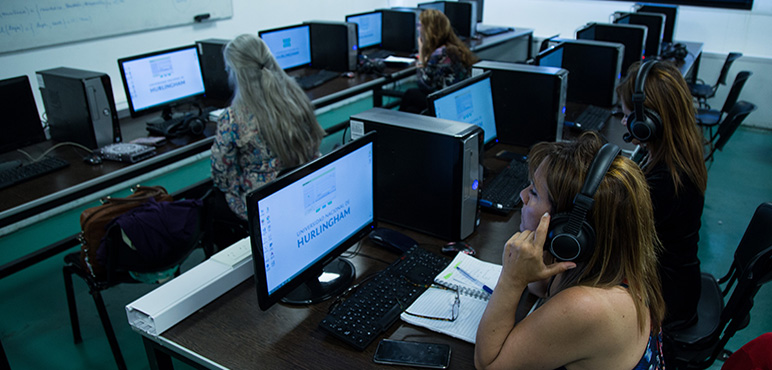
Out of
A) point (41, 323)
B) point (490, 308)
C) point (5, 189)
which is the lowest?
point (41, 323)

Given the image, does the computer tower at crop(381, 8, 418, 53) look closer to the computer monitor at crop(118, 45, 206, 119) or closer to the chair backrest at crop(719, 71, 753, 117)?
the computer monitor at crop(118, 45, 206, 119)

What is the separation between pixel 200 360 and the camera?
1.25 m

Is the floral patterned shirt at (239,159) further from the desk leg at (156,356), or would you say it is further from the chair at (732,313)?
the chair at (732,313)

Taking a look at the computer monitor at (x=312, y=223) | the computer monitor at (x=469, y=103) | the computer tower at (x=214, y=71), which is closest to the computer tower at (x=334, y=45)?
the computer tower at (x=214, y=71)

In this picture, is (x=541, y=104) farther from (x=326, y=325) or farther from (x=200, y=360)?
(x=200, y=360)

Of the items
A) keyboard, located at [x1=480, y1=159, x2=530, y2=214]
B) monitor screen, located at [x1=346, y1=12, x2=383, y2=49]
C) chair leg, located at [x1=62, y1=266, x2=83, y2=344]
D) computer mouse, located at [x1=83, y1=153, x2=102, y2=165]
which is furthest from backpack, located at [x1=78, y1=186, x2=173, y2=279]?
monitor screen, located at [x1=346, y1=12, x2=383, y2=49]

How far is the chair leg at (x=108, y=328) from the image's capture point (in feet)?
7.00

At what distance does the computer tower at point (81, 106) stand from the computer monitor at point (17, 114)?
0.17 metres

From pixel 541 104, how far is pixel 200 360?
76.7 inches

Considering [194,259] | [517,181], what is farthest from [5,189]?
[517,181]

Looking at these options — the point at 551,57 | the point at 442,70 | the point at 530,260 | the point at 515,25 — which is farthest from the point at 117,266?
the point at 515,25

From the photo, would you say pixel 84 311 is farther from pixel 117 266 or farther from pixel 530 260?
pixel 530 260

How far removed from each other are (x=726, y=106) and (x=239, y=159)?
3350 millimetres

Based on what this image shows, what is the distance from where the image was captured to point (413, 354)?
1.24 meters
